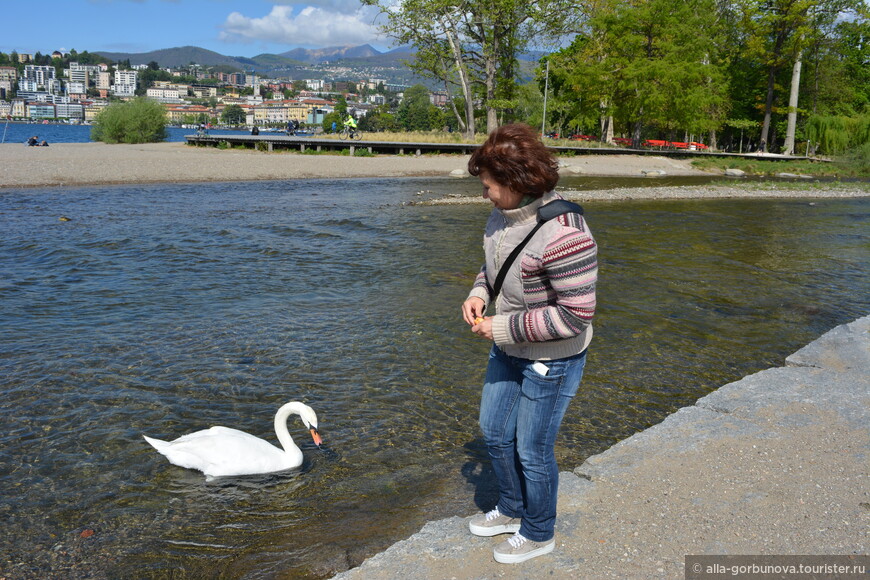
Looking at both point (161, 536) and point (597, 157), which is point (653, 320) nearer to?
point (161, 536)

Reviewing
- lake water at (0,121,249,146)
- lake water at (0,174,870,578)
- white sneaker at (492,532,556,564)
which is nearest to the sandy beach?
lake water at (0,174,870,578)

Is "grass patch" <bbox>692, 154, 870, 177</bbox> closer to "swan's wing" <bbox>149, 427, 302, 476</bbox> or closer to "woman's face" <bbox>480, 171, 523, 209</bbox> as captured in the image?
"swan's wing" <bbox>149, 427, 302, 476</bbox>

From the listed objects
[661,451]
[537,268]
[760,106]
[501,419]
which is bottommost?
[661,451]

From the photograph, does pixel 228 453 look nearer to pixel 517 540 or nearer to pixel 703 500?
pixel 517 540

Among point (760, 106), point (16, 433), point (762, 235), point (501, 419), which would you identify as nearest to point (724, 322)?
point (501, 419)

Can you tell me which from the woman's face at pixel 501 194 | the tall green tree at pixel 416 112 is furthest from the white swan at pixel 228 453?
the tall green tree at pixel 416 112

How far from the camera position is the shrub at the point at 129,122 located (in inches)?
1729

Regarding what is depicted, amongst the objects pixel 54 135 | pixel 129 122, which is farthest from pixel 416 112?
pixel 129 122

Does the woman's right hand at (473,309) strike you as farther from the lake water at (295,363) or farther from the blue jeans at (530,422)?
the lake water at (295,363)

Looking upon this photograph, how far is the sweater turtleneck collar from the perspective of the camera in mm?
2902

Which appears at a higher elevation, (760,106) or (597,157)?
(760,106)

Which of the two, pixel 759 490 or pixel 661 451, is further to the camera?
pixel 661 451

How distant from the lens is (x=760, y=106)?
5231cm

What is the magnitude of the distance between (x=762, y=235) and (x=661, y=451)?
542 inches
